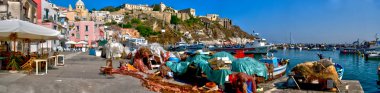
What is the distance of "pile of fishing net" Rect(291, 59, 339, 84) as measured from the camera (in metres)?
15.9

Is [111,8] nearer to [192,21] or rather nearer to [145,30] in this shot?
[192,21]

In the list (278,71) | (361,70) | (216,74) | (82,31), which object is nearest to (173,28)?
(82,31)

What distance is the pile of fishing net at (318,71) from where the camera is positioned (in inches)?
626

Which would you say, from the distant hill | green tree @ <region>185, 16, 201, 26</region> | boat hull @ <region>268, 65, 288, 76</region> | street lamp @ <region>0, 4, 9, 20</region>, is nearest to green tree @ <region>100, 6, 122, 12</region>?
the distant hill

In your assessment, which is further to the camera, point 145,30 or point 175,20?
point 175,20

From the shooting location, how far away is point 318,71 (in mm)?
16078

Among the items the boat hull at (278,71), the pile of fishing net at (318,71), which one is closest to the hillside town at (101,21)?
the boat hull at (278,71)

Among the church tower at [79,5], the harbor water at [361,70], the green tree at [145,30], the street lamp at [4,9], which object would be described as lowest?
the harbor water at [361,70]

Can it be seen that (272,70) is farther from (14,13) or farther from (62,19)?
(62,19)

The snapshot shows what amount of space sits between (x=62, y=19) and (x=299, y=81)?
5214 cm

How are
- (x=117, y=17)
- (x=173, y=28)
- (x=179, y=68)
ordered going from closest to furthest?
(x=179, y=68) → (x=117, y=17) → (x=173, y=28)

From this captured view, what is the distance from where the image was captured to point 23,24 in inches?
541

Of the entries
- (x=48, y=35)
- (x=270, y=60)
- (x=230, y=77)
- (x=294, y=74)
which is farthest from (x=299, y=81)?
(x=48, y=35)

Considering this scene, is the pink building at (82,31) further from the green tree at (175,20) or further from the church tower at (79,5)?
the green tree at (175,20)
